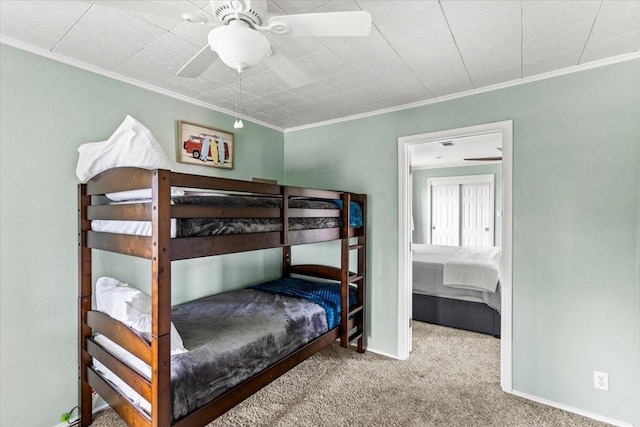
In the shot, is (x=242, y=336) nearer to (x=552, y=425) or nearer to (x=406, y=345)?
(x=406, y=345)

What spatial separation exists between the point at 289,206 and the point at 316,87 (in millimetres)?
1052

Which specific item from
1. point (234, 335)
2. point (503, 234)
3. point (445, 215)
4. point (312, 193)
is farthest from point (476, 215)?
point (234, 335)

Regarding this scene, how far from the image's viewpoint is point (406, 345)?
2998 millimetres

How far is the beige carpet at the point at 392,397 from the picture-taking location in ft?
6.91

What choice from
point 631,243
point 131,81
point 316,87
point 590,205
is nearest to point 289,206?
point 316,87

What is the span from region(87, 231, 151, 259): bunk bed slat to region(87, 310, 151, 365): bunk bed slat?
15.4 inches

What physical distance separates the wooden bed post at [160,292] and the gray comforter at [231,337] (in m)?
0.10

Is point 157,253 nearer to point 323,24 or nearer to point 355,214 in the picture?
point 323,24

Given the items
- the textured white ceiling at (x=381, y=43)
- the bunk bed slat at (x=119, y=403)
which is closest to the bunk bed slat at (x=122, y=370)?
the bunk bed slat at (x=119, y=403)

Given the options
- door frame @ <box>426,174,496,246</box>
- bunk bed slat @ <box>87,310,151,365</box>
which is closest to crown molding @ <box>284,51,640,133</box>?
bunk bed slat @ <box>87,310,151,365</box>

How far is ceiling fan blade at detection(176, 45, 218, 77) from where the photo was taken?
4.53 ft

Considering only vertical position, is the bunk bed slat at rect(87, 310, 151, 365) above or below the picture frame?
below

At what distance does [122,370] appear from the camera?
5.26 ft

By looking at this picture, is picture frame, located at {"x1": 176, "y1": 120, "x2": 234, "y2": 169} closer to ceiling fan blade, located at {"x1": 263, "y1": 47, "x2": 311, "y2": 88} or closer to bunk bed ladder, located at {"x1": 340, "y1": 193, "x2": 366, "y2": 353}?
bunk bed ladder, located at {"x1": 340, "y1": 193, "x2": 366, "y2": 353}
